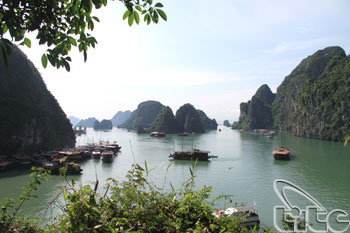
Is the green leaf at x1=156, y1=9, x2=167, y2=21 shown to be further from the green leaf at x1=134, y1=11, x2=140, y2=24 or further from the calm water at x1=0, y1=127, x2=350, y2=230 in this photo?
the calm water at x1=0, y1=127, x2=350, y2=230

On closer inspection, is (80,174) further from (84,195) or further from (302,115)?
(302,115)

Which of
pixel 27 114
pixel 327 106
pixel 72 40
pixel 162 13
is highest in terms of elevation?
pixel 327 106

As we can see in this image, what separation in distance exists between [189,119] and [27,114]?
116 m

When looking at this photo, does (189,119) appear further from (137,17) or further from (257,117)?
(137,17)

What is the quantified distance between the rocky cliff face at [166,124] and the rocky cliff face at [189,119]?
19.7 feet

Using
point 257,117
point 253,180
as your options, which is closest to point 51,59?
point 253,180

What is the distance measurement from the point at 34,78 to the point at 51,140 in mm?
16530

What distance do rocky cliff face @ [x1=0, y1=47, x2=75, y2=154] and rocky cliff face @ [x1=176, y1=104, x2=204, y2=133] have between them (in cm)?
9572

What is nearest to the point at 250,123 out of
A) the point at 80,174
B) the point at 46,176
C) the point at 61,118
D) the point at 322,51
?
the point at 322,51

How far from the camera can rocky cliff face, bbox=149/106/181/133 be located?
148 meters

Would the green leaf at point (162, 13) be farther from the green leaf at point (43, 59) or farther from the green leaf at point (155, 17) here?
the green leaf at point (43, 59)

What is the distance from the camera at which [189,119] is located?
159 metres

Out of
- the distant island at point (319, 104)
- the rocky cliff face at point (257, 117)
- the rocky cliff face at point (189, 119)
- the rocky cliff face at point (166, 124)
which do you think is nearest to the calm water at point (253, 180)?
the distant island at point (319, 104)

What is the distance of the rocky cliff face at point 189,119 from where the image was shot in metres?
154
